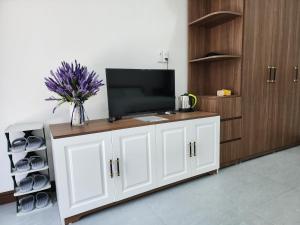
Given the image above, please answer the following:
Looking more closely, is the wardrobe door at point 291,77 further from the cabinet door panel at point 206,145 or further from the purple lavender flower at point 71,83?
the purple lavender flower at point 71,83

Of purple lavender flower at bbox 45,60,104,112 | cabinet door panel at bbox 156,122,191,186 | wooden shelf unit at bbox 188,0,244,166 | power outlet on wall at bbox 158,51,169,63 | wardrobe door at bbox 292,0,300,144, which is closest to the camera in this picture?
purple lavender flower at bbox 45,60,104,112

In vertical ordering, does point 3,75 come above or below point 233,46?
below

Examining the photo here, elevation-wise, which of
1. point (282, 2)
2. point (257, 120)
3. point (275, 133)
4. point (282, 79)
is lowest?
point (275, 133)

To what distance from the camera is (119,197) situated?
1756 millimetres

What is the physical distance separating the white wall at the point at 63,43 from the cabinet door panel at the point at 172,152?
2.48ft

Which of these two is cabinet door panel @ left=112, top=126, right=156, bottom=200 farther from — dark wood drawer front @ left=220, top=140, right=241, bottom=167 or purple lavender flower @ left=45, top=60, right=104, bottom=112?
dark wood drawer front @ left=220, top=140, right=241, bottom=167

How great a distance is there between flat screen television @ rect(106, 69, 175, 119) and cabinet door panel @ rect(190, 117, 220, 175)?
1.39 feet

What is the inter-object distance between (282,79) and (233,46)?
104 cm

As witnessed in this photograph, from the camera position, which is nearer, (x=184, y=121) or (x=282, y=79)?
(x=184, y=121)

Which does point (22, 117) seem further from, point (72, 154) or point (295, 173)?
point (295, 173)

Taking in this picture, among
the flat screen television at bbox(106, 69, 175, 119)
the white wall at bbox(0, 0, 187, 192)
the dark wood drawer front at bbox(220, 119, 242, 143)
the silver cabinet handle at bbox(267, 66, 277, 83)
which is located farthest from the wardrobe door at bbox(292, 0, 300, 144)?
the flat screen television at bbox(106, 69, 175, 119)

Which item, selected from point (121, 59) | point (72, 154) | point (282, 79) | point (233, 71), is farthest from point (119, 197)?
point (282, 79)

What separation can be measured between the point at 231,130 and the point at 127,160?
4.77 ft

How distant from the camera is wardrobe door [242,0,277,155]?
248 cm
